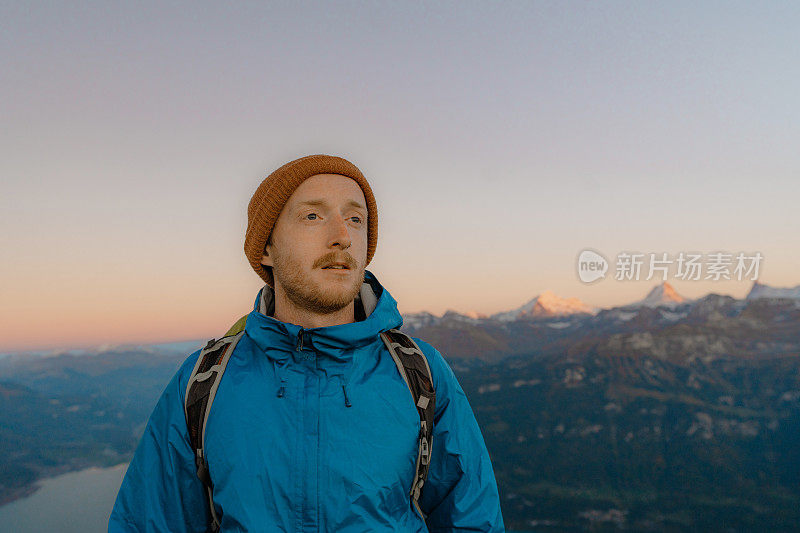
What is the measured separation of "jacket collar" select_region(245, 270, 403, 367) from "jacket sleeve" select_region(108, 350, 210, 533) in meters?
0.60

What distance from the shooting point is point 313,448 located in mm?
3004

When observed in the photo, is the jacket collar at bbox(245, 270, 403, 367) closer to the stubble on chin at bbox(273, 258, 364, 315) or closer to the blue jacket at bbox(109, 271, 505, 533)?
the blue jacket at bbox(109, 271, 505, 533)

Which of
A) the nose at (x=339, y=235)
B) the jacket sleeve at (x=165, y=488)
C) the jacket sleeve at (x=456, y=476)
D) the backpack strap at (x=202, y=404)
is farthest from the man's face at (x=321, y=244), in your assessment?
the jacket sleeve at (x=165, y=488)

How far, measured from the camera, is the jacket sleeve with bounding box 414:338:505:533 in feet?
11.0

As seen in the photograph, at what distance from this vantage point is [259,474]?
9.82 ft

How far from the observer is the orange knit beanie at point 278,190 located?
362cm

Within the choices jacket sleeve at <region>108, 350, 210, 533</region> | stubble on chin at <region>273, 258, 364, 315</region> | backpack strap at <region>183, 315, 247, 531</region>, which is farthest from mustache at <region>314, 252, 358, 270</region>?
jacket sleeve at <region>108, 350, 210, 533</region>

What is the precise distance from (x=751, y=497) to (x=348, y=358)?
4828 inches

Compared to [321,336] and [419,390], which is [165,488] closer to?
[321,336]

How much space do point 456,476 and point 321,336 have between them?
1.22 metres

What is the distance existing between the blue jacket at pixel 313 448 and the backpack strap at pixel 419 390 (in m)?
0.05

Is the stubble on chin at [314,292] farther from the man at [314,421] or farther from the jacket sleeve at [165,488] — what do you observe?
the jacket sleeve at [165,488]

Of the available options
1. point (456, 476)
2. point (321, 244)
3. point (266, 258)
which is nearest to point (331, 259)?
point (321, 244)

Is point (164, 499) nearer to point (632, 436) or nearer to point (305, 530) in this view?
point (305, 530)
